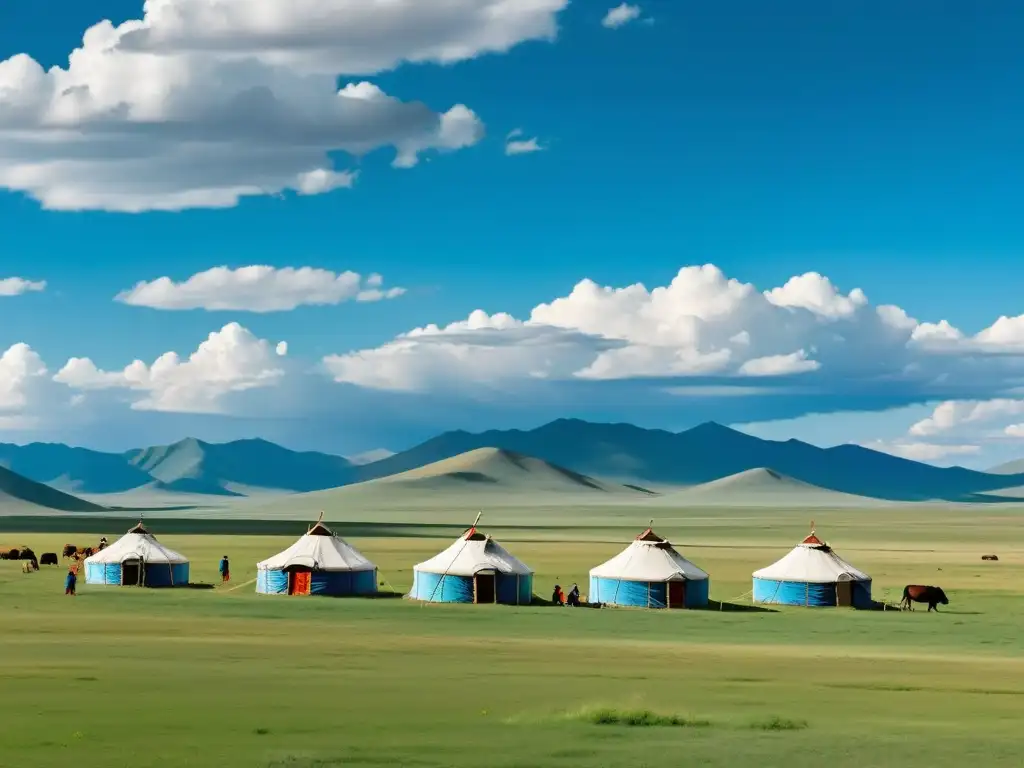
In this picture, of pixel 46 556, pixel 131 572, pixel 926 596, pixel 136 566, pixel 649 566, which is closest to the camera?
pixel 649 566

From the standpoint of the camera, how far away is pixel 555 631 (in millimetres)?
46906

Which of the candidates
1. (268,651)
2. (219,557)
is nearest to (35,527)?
(219,557)

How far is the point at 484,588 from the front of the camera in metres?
57.7

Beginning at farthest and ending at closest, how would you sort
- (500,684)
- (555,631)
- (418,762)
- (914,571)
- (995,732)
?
(914,571)
(555,631)
(500,684)
(995,732)
(418,762)

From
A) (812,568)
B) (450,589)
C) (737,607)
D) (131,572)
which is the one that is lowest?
(737,607)

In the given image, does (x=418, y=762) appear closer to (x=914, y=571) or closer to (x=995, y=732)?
(x=995, y=732)

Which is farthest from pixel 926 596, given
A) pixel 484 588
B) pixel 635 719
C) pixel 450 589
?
pixel 635 719

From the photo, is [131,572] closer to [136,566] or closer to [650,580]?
[136,566]

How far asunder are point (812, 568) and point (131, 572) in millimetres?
28183

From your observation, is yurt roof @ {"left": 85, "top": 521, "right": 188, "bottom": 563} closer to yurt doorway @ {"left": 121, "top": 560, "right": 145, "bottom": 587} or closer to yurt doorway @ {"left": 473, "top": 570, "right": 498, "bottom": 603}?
yurt doorway @ {"left": 121, "top": 560, "right": 145, "bottom": 587}

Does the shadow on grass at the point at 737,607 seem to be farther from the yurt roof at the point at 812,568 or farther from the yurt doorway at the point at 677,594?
the yurt roof at the point at 812,568

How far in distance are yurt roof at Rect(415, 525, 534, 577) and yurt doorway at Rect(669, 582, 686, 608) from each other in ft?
18.2

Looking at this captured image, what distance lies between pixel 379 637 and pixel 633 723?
17.9 metres

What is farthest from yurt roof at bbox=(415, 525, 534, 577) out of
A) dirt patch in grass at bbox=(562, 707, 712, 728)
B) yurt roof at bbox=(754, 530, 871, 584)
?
dirt patch in grass at bbox=(562, 707, 712, 728)
